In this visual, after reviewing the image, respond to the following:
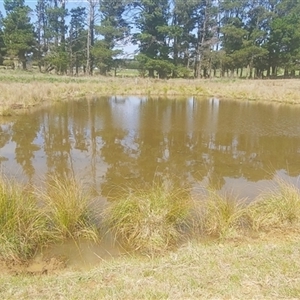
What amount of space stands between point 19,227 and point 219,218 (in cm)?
246

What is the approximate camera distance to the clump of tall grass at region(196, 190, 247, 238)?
375 cm

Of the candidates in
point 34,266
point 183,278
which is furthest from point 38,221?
point 183,278

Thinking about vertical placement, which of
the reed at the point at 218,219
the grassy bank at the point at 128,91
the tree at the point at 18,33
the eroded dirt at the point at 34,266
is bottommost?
the eroded dirt at the point at 34,266

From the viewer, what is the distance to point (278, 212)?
401cm

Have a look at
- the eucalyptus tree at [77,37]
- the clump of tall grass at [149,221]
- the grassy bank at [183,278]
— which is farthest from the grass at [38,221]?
the eucalyptus tree at [77,37]

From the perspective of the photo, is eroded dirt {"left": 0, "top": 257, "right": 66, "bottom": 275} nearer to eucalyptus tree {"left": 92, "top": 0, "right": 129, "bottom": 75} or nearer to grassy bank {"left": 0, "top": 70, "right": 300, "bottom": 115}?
grassy bank {"left": 0, "top": 70, "right": 300, "bottom": 115}

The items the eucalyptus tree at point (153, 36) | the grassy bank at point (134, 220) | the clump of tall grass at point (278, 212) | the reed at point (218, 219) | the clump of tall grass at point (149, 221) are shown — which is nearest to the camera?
the grassy bank at point (134, 220)

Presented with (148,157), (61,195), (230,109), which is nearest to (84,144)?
(148,157)

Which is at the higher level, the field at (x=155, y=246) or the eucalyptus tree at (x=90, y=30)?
the eucalyptus tree at (x=90, y=30)

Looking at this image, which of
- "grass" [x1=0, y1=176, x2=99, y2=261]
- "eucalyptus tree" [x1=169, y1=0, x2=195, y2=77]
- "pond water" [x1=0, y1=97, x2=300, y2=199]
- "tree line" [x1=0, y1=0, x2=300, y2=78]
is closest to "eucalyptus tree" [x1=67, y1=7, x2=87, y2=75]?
"tree line" [x1=0, y1=0, x2=300, y2=78]

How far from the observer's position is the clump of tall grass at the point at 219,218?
3752 millimetres

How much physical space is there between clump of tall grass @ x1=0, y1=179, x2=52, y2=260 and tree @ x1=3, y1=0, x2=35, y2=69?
115ft

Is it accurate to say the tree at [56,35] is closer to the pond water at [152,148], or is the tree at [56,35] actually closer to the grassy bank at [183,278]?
the pond water at [152,148]

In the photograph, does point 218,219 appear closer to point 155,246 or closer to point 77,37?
point 155,246
